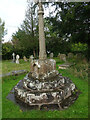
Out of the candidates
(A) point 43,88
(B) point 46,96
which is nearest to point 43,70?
(A) point 43,88

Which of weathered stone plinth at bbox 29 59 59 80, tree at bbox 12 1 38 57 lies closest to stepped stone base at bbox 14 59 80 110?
weathered stone plinth at bbox 29 59 59 80

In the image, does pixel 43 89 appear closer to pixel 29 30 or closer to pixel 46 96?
pixel 46 96

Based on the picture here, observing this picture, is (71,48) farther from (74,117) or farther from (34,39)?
(74,117)

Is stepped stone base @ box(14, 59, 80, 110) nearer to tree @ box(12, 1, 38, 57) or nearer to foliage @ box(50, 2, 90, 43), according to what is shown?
foliage @ box(50, 2, 90, 43)

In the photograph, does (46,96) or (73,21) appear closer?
(46,96)

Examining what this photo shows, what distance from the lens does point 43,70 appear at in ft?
14.7

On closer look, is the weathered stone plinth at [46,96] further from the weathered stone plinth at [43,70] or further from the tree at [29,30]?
the tree at [29,30]

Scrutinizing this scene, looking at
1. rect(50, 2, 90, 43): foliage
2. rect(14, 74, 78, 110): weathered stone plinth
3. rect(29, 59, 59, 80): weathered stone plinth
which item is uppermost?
rect(50, 2, 90, 43): foliage

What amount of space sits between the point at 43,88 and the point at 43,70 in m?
0.89

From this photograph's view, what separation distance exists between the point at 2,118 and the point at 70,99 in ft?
7.81

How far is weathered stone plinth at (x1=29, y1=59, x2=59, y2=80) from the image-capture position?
444 centimetres

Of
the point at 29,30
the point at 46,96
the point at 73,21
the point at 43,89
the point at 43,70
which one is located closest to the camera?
the point at 46,96

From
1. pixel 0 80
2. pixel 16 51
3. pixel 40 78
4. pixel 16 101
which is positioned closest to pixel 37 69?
pixel 40 78

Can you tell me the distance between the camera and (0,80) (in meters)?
6.00
